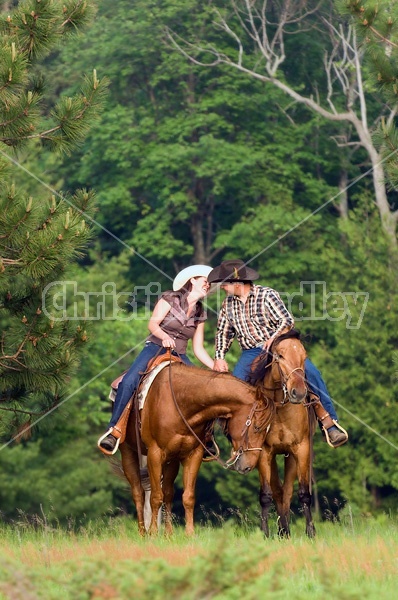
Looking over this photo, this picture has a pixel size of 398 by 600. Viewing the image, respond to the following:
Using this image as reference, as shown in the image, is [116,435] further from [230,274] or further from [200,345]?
[230,274]

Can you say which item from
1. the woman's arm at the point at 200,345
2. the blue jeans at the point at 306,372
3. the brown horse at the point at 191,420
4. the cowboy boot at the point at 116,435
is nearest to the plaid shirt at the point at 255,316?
the blue jeans at the point at 306,372

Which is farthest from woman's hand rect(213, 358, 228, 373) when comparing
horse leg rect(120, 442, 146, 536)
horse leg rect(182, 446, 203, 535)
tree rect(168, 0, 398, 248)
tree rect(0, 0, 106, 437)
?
tree rect(168, 0, 398, 248)

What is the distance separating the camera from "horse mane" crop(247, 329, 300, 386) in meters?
11.6

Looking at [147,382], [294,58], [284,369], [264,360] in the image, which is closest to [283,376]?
[284,369]

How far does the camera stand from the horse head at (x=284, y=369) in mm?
11219

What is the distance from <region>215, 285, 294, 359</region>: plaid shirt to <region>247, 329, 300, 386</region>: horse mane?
45cm

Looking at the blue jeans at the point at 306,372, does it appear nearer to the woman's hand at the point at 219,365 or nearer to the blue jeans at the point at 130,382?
the woman's hand at the point at 219,365

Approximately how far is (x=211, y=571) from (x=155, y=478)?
493 cm

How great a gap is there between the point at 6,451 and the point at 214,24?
1423 centimetres

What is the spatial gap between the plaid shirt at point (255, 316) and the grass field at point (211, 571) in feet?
8.04

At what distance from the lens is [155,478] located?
1202cm

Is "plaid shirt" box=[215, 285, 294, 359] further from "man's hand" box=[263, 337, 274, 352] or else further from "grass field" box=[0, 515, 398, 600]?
"grass field" box=[0, 515, 398, 600]

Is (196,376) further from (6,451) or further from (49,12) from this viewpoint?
(6,451)

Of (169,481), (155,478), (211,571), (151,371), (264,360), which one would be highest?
(211,571)
